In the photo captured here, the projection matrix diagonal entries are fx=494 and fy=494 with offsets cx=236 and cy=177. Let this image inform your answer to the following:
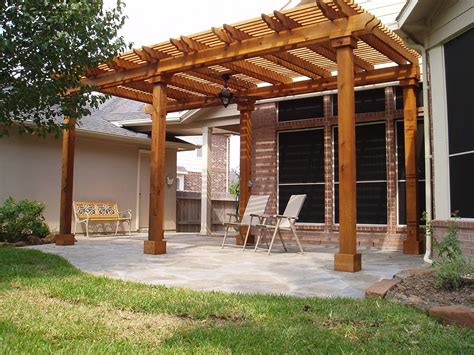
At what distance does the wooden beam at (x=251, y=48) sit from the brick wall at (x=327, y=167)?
3.13 metres

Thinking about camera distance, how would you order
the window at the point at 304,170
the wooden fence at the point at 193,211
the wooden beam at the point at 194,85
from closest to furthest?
the wooden beam at the point at 194,85, the window at the point at 304,170, the wooden fence at the point at 193,211

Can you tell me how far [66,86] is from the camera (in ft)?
18.2

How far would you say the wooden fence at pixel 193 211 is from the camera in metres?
14.5

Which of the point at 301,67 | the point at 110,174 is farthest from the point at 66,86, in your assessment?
the point at 110,174

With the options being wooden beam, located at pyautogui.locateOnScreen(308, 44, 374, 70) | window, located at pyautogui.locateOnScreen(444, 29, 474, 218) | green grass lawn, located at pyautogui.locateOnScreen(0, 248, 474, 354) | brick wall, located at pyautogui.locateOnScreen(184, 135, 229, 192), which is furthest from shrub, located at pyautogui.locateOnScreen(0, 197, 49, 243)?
brick wall, located at pyautogui.locateOnScreen(184, 135, 229, 192)

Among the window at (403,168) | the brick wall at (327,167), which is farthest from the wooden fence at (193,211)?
the window at (403,168)

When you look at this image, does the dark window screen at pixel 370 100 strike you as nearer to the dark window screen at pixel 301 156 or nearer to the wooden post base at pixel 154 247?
the dark window screen at pixel 301 156

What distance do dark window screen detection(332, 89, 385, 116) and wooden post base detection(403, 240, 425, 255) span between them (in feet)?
7.98

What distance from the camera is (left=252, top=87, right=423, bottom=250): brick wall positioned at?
848cm

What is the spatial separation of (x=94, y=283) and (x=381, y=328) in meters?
2.51

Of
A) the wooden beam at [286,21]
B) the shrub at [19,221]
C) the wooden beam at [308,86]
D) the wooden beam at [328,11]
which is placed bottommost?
the shrub at [19,221]

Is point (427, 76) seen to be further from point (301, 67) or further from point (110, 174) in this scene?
point (110, 174)

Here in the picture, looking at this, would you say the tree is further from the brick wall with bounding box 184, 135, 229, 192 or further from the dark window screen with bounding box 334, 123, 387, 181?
the brick wall with bounding box 184, 135, 229, 192

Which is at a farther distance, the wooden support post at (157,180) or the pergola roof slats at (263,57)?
the wooden support post at (157,180)
